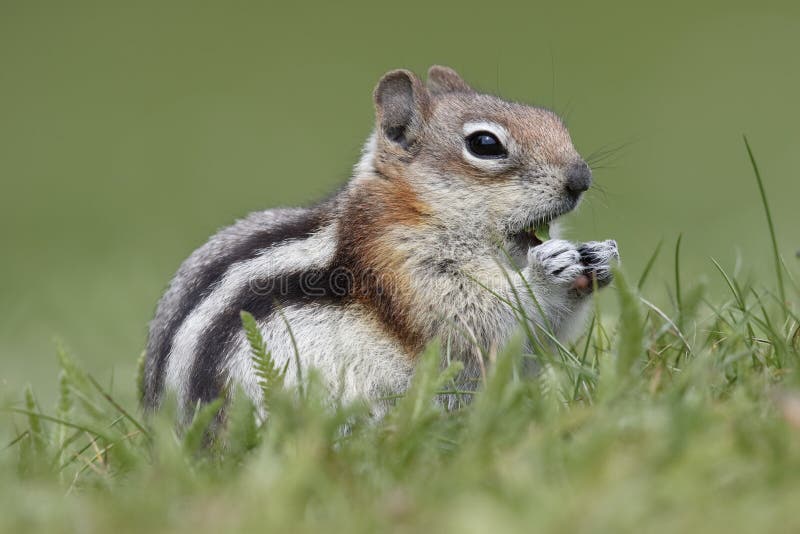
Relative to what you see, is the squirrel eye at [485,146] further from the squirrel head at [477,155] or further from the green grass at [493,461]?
the green grass at [493,461]

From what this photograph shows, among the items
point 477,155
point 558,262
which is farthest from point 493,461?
point 477,155

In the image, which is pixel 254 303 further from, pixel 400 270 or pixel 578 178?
pixel 578 178

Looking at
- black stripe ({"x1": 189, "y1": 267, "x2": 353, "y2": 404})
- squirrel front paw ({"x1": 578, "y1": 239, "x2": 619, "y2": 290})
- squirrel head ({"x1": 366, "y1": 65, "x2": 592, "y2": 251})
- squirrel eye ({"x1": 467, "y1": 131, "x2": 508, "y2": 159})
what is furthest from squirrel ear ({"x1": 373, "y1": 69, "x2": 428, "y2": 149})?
squirrel front paw ({"x1": 578, "y1": 239, "x2": 619, "y2": 290})

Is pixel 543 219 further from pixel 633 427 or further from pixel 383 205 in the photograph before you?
pixel 633 427

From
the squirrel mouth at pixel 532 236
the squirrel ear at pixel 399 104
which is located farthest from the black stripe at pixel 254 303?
the squirrel ear at pixel 399 104

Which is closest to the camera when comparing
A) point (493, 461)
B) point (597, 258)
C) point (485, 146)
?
point (493, 461)

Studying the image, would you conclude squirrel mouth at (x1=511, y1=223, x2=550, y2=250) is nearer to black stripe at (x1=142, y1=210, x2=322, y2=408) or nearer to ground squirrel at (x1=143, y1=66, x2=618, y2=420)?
ground squirrel at (x1=143, y1=66, x2=618, y2=420)
